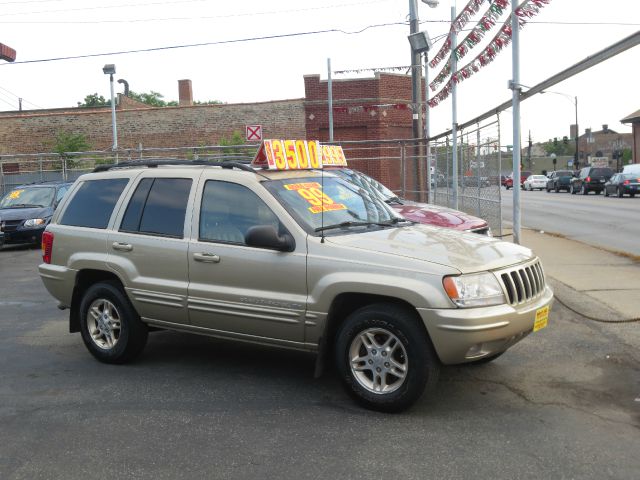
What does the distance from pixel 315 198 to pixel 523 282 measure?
5.76 ft

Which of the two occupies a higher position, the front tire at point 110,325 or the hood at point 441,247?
the hood at point 441,247

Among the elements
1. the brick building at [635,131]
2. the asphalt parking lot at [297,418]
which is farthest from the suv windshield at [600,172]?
the asphalt parking lot at [297,418]

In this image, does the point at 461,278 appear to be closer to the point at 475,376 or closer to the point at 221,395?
the point at 475,376

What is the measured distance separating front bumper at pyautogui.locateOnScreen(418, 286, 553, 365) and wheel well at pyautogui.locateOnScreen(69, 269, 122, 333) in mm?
3206

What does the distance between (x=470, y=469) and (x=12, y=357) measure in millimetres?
4711

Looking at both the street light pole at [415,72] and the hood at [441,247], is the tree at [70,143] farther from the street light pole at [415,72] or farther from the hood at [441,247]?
the hood at [441,247]

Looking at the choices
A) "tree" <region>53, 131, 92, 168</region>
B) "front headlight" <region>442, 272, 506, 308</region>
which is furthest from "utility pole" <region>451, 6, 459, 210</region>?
"tree" <region>53, 131, 92, 168</region>

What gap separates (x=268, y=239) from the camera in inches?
201

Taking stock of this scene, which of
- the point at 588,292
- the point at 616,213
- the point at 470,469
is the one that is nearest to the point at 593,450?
the point at 470,469

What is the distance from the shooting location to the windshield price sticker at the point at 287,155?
5840mm

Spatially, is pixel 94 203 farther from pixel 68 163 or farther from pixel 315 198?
pixel 68 163

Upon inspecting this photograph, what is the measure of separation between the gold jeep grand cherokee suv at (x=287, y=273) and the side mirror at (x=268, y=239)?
0.01m

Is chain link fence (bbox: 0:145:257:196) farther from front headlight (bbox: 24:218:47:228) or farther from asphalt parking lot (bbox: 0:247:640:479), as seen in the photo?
asphalt parking lot (bbox: 0:247:640:479)

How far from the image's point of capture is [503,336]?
187 inches
